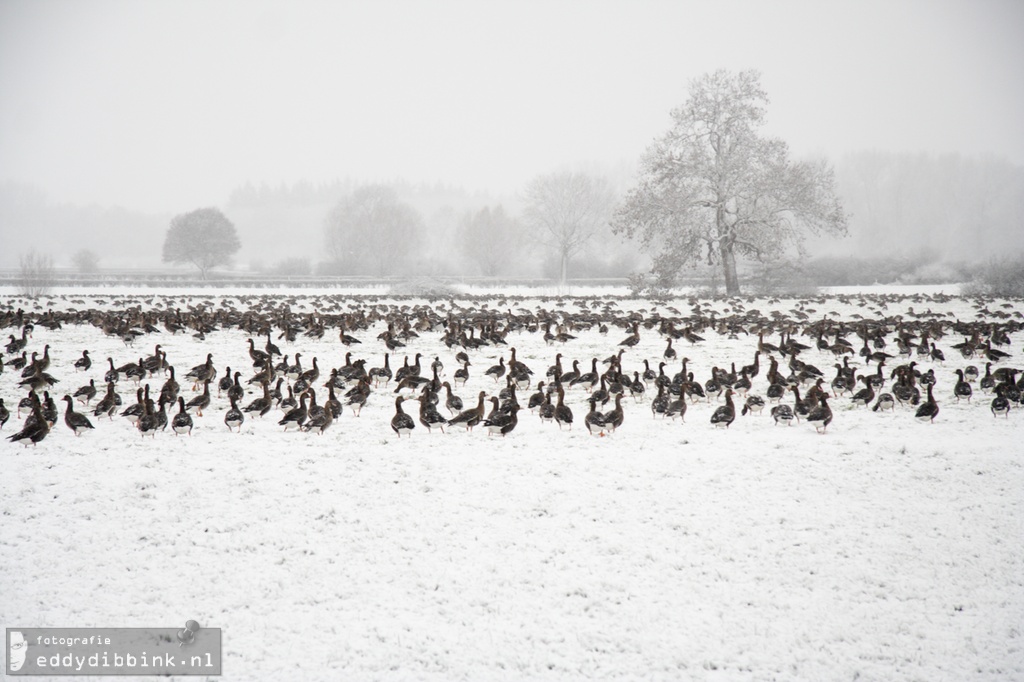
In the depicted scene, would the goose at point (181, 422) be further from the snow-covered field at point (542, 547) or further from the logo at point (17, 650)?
the logo at point (17, 650)

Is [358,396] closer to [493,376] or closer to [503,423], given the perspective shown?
[503,423]

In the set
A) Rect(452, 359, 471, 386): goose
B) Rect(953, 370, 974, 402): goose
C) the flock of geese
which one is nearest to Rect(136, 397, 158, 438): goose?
the flock of geese

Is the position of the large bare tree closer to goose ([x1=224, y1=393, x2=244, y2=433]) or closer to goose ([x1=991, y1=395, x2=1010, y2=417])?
goose ([x1=991, y1=395, x2=1010, y2=417])

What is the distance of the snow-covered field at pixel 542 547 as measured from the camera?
22.8 feet

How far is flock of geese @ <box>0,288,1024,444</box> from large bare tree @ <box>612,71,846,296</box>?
619 inches

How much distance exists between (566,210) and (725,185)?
118ft

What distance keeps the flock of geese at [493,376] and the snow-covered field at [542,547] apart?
0.56 metres

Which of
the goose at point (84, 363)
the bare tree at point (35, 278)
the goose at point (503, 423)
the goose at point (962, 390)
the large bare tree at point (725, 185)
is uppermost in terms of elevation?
the large bare tree at point (725, 185)

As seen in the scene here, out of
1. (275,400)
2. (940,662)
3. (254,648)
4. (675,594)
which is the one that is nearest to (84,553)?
(254,648)

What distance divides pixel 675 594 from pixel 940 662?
2882 mm

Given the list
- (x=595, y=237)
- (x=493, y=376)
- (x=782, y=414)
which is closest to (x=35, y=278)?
(x=493, y=376)

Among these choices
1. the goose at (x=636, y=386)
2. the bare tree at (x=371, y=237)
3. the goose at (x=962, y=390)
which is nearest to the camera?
the goose at (x=962, y=390)

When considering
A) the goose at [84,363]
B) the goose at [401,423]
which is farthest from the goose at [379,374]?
the goose at [84,363]

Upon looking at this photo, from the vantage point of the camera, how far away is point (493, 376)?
17.4 metres
